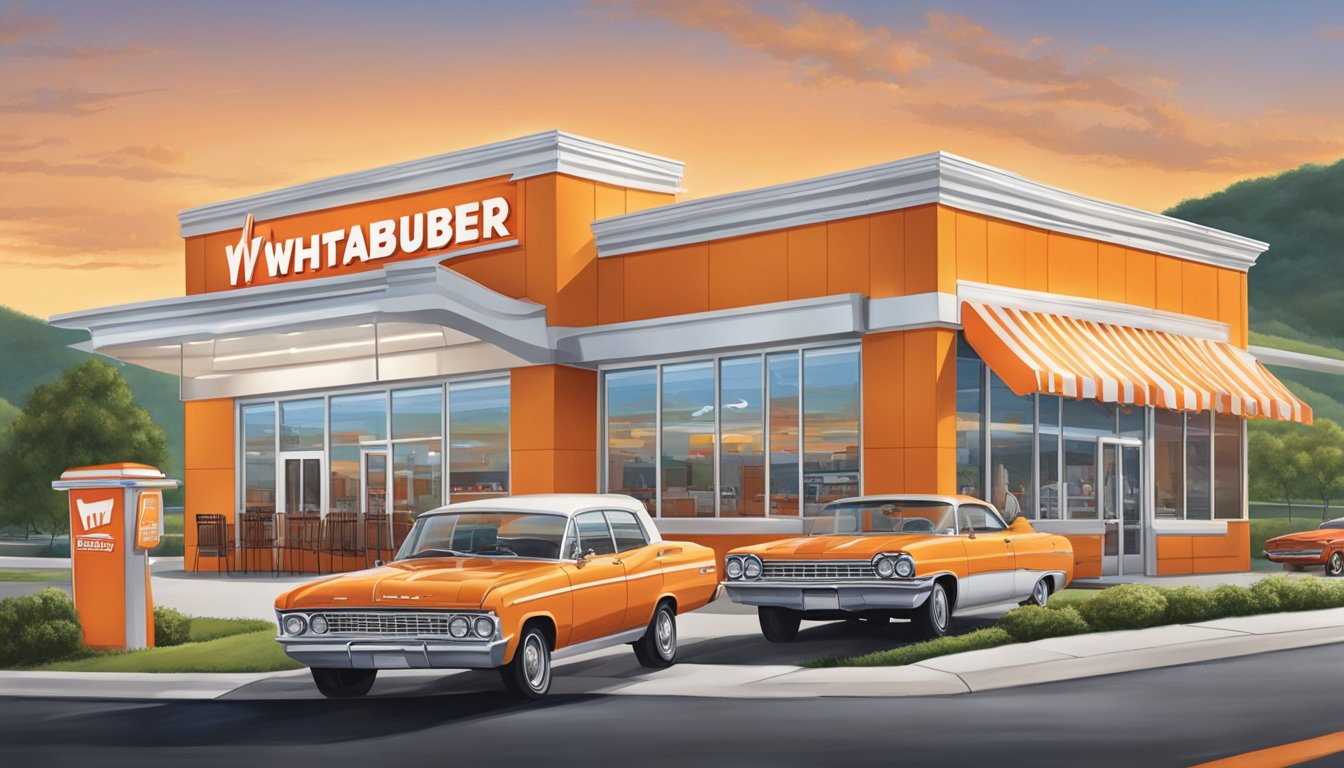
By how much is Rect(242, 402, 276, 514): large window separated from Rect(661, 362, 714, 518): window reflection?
33.3ft

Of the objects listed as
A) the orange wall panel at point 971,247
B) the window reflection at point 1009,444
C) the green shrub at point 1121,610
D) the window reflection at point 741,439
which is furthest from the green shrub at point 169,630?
the orange wall panel at point 971,247

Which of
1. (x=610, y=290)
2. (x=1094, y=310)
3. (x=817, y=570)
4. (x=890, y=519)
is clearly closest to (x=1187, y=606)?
(x=890, y=519)

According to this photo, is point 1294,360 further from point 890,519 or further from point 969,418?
point 890,519

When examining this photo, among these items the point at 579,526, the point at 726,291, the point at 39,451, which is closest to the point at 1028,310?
the point at 726,291

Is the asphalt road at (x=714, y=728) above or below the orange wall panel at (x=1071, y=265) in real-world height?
below

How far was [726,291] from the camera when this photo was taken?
24.8m

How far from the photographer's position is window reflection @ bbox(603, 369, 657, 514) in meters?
25.9

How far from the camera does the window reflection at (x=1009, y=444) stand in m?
23.0

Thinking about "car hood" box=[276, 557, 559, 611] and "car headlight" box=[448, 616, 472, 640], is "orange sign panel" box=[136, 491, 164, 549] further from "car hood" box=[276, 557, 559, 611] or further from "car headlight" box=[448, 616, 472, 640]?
"car headlight" box=[448, 616, 472, 640]

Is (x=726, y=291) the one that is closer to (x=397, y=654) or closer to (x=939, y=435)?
(x=939, y=435)

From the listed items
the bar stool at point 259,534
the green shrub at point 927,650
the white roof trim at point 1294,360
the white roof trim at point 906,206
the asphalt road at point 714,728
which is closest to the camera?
the asphalt road at point 714,728

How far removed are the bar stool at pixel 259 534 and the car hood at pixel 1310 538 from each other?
19.0 m

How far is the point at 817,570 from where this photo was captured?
1600 cm

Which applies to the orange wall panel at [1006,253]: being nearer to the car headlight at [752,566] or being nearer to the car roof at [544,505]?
the car headlight at [752,566]
